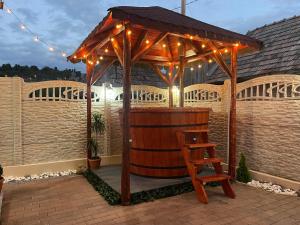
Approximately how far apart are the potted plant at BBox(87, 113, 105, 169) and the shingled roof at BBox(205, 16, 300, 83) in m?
4.48

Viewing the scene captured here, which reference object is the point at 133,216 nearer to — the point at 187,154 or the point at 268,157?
the point at 187,154

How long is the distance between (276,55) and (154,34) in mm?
3954

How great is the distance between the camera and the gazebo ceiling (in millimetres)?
3457

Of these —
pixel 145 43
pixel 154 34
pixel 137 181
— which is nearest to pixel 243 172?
pixel 137 181

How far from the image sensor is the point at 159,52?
671cm

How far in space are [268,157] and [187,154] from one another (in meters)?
1.60

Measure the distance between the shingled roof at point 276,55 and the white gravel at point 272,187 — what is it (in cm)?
306

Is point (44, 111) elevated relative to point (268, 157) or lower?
elevated

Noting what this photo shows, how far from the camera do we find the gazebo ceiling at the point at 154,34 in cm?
346

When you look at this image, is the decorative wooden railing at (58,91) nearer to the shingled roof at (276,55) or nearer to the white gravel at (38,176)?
the white gravel at (38,176)

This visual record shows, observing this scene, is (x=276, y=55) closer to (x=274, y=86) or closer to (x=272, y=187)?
(x=274, y=86)

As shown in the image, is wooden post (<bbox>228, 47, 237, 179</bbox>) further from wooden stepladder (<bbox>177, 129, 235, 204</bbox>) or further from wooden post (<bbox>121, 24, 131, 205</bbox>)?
wooden post (<bbox>121, 24, 131, 205</bbox>)

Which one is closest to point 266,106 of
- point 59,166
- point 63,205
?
point 63,205

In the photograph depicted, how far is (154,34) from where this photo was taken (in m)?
5.21
